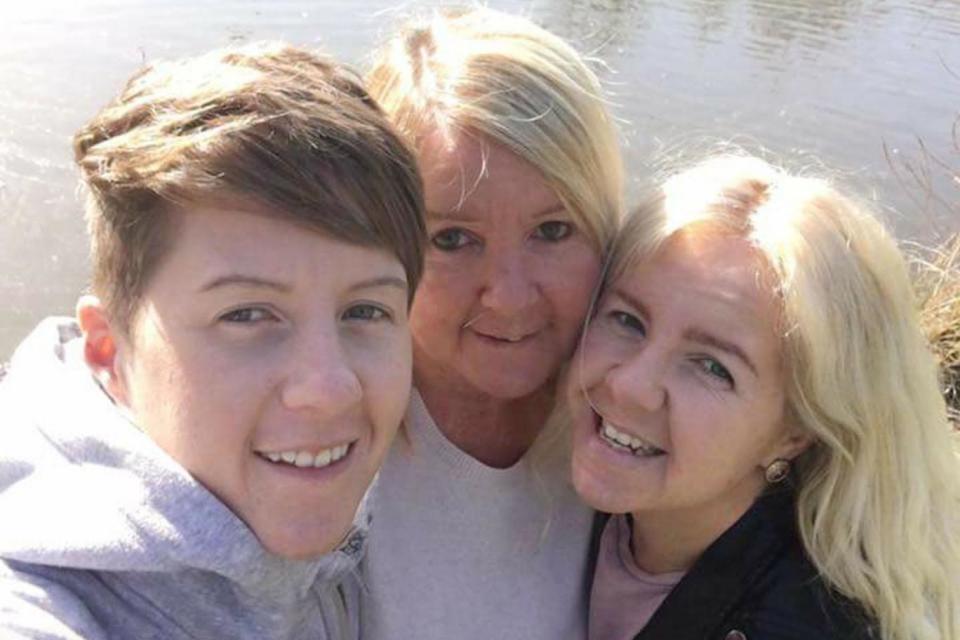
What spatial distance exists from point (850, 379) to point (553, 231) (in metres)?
0.66

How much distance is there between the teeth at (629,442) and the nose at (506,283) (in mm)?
328

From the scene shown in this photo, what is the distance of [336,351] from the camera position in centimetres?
153

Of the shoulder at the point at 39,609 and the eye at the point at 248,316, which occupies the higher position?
the eye at the point at 248,316

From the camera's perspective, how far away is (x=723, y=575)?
2.11 m

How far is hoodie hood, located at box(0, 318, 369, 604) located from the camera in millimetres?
1398

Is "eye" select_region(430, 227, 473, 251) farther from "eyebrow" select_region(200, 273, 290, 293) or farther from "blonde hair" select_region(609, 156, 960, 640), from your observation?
"eyebrow" select_region(200, 273, 290, 293)

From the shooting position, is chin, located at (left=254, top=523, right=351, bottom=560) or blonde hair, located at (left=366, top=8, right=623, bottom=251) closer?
chin, located at (left=254, top=523, right=351, bottom=560)

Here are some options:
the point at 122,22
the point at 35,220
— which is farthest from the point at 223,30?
the point at 35,220

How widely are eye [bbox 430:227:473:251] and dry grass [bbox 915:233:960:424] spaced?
11.2 ft

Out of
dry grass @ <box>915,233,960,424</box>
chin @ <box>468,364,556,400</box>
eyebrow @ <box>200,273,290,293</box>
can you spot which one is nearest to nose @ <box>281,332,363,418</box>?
eyebrow @ <box>200,273,290,293</box>

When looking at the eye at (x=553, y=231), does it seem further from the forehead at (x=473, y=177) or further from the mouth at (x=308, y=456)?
the mouth at (x=308, y=456)

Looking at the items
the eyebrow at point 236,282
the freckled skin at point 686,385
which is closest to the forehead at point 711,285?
the freckled skin at point 686,385

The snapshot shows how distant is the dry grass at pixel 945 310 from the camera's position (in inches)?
193

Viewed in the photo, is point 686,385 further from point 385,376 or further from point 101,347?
point 101,347
